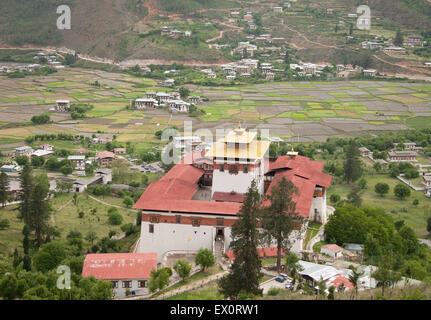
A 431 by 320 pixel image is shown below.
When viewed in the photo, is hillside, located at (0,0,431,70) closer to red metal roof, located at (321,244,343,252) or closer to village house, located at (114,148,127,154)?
village house, located at (114,148,127,154)

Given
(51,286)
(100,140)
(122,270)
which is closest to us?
(51,286)

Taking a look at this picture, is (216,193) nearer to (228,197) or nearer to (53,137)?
(228,197)

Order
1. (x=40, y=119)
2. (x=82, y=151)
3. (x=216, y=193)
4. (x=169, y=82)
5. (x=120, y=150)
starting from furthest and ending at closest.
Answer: (x=169, y=82)
(x=40, y=119)
(x=120, y=150)
(x=82, y=151)
(x=216, y=193)

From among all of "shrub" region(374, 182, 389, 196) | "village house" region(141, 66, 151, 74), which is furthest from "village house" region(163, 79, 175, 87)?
"shrub" region(374, 182, 389, 196)

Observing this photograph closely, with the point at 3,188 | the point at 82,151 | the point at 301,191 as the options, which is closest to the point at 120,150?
the point at 82,151

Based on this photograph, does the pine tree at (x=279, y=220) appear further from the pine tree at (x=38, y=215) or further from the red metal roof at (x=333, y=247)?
the pine tree at (x=38, y=215)

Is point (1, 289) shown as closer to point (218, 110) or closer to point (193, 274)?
A: point (193, 274)

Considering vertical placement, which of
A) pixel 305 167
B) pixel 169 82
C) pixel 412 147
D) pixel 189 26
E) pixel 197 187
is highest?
pixel 189 26
